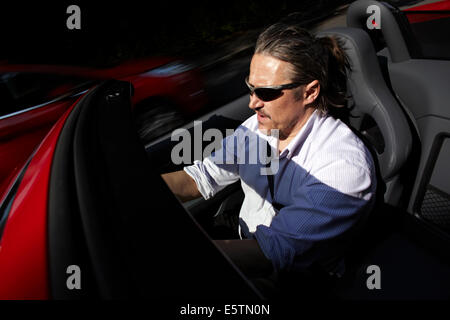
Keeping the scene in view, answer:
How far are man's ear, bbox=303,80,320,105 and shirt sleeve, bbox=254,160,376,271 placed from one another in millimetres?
398

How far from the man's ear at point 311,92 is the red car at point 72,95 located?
152 cm

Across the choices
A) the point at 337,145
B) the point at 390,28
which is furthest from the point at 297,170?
the point at 390,28

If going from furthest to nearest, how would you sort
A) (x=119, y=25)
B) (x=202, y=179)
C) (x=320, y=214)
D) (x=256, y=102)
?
1. (x=119, y=25)
2. (x=202, y=179)
3. (x=256, y=102)
4. (x=320, y=214)

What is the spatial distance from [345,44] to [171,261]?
1.42 meters

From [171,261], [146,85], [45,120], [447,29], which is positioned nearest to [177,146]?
[146,85]

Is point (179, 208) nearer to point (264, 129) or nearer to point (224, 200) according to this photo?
point (264, 129)

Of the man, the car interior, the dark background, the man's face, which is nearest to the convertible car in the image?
the car interior

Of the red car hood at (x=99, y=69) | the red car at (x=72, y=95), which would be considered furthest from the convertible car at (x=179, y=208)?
the red car hood at (x=99, y=69)

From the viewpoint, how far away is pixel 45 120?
276 cm

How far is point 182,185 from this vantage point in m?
1.80

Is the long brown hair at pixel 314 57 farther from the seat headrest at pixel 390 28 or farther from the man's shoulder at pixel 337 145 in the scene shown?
the seat headrest at pixel 390 28

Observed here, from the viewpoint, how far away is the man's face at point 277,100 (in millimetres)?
1491

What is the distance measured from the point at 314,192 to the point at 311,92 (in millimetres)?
533

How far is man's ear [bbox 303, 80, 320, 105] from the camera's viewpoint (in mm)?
1512
